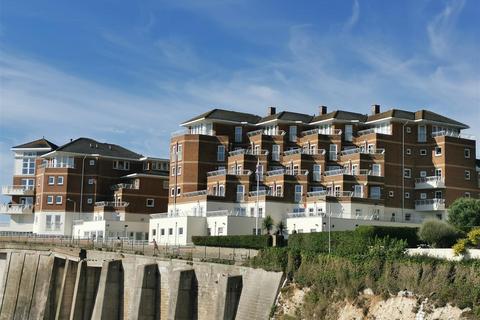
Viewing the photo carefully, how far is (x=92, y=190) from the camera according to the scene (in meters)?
98.4

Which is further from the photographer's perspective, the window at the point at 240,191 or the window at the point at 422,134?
the window at the point at 422,134

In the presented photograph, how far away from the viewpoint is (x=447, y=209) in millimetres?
78500

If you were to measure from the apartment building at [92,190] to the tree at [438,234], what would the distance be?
1736 inches

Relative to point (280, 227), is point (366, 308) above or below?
below

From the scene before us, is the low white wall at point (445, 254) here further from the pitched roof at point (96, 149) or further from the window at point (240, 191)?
the pitched roof at point (96, 149)

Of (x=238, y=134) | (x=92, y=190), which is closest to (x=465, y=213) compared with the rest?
(x=238, y=134)

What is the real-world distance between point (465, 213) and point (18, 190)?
6093cm

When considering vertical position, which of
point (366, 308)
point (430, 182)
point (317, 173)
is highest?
point (317, 173)

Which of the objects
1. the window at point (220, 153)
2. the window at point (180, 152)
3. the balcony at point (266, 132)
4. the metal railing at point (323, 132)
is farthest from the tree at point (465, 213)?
the window at point (180, 152)

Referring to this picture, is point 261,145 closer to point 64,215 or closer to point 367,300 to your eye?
point 64,215

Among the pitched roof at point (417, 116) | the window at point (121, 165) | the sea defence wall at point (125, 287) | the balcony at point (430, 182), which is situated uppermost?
the pitched roof at point (417, 116)

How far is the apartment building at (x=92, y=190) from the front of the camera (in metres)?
94.4

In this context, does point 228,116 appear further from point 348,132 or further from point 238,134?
point 348,132

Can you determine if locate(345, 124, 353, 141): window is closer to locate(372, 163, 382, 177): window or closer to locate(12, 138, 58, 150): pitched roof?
locate(372, 163, 382, 177): window
